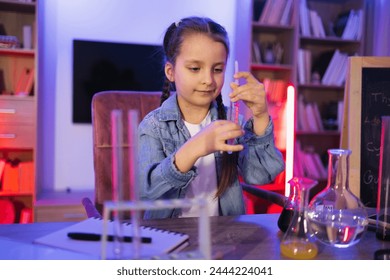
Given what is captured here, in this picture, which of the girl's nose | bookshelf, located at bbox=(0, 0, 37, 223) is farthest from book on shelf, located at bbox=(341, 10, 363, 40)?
the girl's nose

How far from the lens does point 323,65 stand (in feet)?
11.1

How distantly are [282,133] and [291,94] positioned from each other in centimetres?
183

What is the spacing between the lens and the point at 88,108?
124 inches

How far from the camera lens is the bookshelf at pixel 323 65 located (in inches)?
130

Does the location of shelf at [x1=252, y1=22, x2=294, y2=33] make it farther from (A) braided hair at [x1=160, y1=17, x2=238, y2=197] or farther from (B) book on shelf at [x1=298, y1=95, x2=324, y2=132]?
(A) braided hair at [x1=160, y1=17, x2=238, y2=197]

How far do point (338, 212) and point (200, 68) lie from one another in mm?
542

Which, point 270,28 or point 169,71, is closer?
point 169,71

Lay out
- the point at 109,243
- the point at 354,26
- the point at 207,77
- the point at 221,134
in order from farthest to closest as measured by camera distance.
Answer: the point at 354,26 → the point at 207,77 → the point at 221,134 → the point at 109,243

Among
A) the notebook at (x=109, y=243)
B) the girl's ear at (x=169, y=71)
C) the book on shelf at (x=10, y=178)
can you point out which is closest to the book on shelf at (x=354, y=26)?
the girl's ear at (x=169, y=71)

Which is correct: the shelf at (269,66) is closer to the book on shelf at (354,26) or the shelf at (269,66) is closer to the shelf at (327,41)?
the shelf at (327,41)

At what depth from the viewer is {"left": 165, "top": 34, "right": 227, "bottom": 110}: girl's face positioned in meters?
1.12

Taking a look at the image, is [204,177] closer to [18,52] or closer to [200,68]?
[200,68]

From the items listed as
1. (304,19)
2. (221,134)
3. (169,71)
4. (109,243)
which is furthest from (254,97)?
(304,19)

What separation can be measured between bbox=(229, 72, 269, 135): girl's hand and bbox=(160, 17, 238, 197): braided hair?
0.16 m
